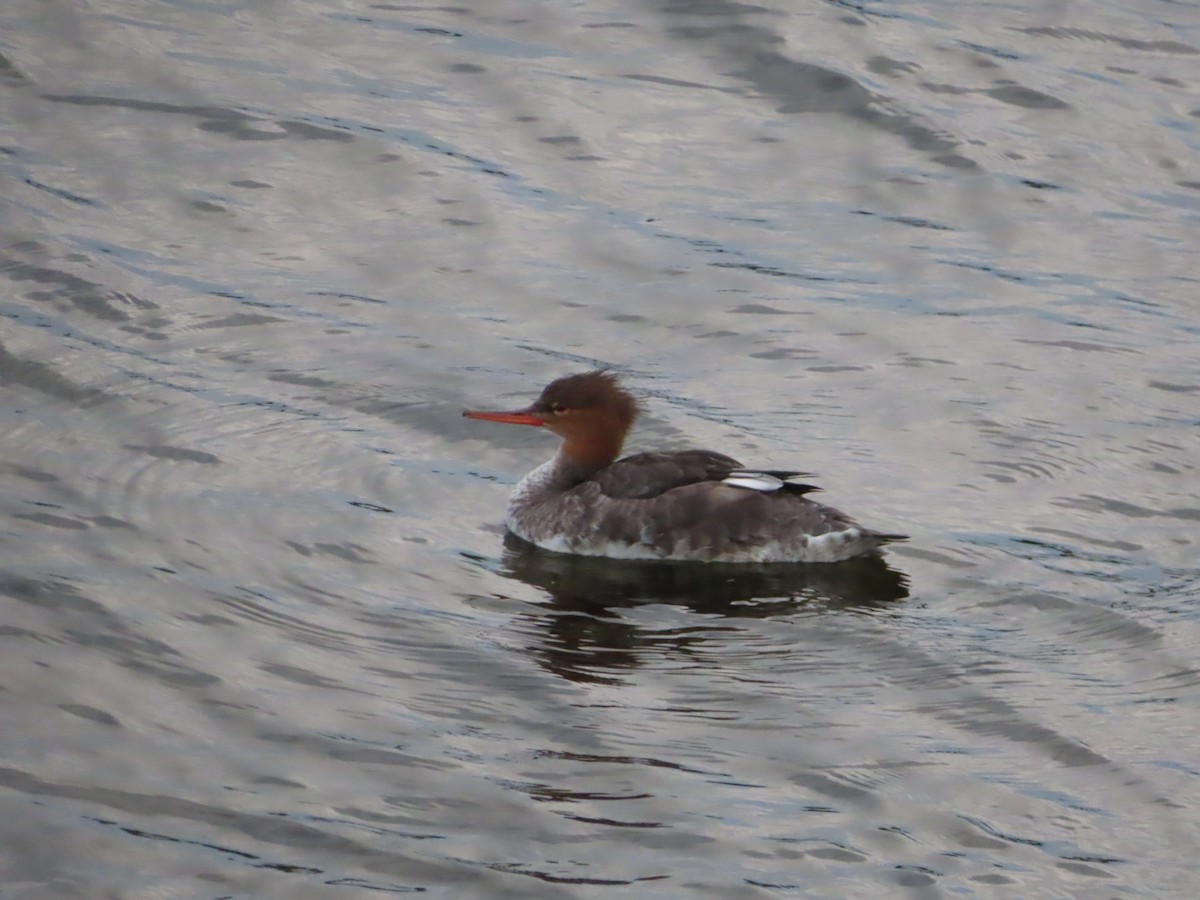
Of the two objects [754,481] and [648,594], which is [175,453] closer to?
[648,594]

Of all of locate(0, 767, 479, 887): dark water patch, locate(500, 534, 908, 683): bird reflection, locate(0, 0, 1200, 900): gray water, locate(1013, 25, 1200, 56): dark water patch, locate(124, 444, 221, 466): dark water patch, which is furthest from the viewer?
locate(1013, 25, 1200, 56): dark water patch

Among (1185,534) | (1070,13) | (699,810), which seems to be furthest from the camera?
(1070,13)

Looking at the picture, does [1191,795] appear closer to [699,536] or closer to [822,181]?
[699,536]

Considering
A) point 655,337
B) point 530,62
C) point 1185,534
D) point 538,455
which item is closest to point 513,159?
point 530,62

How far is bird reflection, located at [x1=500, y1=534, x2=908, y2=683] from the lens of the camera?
7.90m

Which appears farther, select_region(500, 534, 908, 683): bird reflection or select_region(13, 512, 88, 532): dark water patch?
select_region(13, 512, 88, 532): dark water patch

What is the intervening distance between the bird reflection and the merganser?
8cm

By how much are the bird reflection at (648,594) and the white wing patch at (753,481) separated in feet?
1.39

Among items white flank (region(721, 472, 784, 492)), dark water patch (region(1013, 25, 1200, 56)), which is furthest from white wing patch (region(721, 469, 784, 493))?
dark water patch (region(1013, 25, 1200, 56))

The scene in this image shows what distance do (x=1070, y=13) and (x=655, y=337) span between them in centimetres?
701

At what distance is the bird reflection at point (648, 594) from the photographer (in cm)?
790

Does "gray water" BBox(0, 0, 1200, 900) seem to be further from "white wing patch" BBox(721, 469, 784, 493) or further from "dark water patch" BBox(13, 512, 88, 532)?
"white wing patch" BBox(721, 469, 784, 493)

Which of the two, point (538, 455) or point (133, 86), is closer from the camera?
point (538, 455)

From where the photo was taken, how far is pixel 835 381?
10797mm
